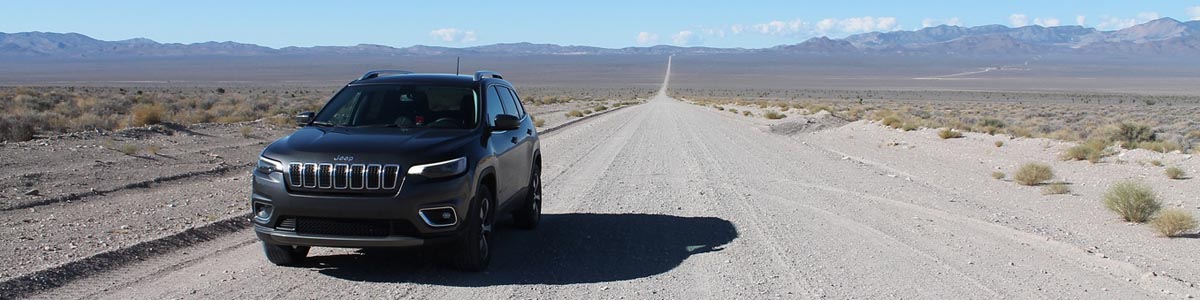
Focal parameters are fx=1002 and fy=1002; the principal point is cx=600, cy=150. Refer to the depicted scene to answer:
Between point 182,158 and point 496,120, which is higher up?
point 496,120

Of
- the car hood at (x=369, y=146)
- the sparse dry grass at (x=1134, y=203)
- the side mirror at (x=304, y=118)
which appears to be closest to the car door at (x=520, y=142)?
the car hood at (x=369, y=146)

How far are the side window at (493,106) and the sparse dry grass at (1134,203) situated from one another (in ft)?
22.4

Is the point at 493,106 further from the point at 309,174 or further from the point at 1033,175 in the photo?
the point at 1033,175

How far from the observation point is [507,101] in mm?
9422

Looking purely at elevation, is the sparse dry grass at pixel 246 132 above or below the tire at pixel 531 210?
below

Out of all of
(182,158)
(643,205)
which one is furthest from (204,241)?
(182,158)

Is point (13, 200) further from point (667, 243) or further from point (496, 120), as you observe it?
point (667, 243)

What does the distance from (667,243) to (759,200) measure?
350 centimetres

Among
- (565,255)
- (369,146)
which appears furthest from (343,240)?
(565,255)

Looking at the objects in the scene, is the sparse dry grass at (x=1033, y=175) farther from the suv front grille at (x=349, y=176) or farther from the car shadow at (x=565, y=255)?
the suv front grille at (x=349, y=176)

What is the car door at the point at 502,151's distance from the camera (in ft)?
26.4

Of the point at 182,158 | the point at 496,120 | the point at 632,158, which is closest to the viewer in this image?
the point at 496,120

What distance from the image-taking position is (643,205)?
38.3 ft

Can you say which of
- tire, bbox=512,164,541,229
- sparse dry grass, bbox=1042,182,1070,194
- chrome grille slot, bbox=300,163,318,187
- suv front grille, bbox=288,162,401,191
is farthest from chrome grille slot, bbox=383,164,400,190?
sparse dry grass, bbox=1042,182,1070,194
